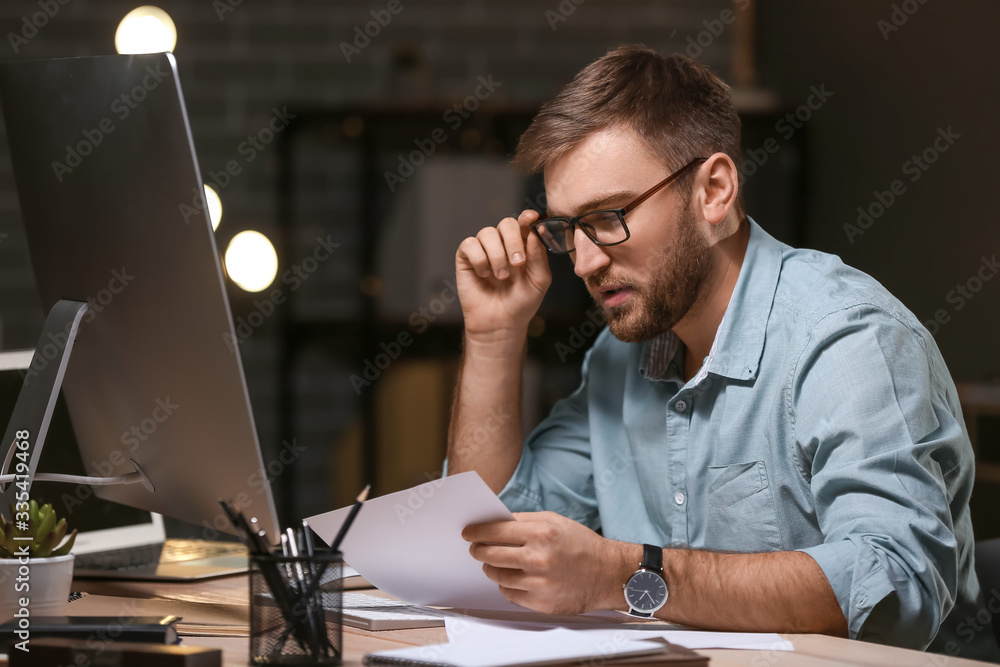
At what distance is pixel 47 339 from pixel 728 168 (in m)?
0.90

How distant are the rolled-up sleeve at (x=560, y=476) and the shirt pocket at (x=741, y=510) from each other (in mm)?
252

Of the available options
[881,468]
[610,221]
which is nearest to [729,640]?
[881,468]

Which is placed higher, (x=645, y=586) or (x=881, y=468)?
(x=881, y=468)

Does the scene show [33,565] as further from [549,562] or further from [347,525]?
[549,562]

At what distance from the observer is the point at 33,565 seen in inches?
38.3

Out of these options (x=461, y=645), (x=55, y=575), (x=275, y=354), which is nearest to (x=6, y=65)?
(x=55, y=575)

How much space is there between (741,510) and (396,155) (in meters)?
2.25

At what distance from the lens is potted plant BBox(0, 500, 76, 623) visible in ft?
3.16

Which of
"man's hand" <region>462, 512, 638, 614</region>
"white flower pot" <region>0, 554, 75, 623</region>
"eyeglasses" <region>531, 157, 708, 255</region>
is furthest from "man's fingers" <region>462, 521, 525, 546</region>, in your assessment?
"eyeglasses" <region>531, 157, 708, 255</region>

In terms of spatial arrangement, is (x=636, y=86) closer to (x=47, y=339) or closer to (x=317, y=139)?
(x=47, y=339)

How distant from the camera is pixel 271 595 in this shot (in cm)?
78

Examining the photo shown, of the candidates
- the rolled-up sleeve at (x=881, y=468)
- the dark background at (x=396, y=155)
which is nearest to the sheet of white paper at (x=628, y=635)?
the rolled-up sleeve at (x=881, y=468)

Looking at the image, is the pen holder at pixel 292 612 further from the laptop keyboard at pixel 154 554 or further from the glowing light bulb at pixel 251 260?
the glowing light bulb at pixel 251 260

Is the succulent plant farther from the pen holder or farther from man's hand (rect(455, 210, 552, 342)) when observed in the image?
man's hand (rect(455, 210, 552, 342))
